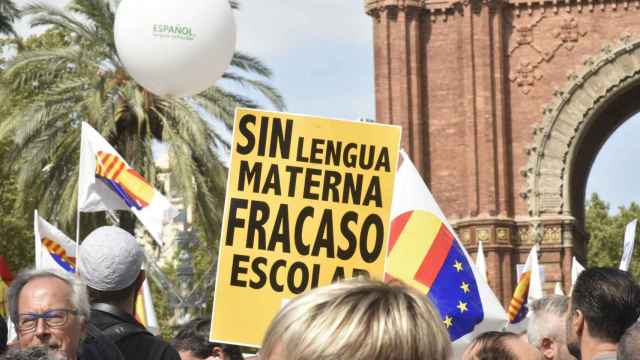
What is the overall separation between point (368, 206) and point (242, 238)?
0.76 m

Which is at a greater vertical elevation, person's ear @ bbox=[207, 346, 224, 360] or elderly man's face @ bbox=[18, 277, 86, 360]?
elderly man's face @ bbox=[18, 277, 86, 360]

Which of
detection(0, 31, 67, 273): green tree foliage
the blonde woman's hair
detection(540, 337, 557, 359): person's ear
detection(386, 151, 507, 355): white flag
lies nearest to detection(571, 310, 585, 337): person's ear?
detection(540, 337, 557, 359): person's ear

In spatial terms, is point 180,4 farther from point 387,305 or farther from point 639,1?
point 639,1

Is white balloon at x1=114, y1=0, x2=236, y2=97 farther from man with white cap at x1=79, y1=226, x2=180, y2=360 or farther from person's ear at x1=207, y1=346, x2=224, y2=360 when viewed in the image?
man with white cap at x1=79, y1=226, x2=180, y2=360

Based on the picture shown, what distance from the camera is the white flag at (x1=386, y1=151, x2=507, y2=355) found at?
9500 millimetres

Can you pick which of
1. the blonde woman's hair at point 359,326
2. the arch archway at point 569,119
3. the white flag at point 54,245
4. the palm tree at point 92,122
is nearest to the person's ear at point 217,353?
the blonde woman's hair at point 359,326

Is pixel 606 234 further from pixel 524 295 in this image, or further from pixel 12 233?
pixel 524 295

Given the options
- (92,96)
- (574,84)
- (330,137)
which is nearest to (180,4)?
(330,137)

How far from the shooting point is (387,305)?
134 inches

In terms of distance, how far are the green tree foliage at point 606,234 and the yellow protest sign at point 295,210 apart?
7411cm

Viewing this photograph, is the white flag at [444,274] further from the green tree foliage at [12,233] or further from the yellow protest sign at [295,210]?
the green tree foliage at [12,233]

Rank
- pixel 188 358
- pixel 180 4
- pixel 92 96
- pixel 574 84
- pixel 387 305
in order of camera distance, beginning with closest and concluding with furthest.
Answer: pixel 387 305
pixel 188 358
pixel 180 4
pixel 92 96
pixel 574 84

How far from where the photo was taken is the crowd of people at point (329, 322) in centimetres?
336

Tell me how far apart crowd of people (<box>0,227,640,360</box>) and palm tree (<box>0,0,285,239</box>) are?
1725 cm
